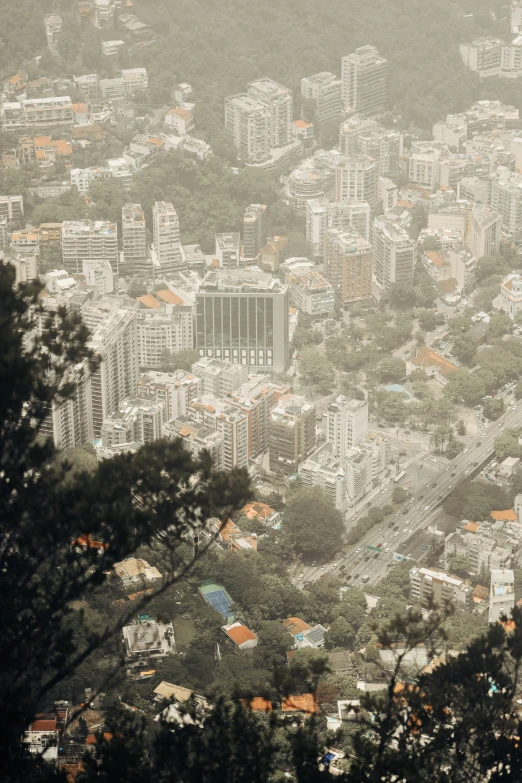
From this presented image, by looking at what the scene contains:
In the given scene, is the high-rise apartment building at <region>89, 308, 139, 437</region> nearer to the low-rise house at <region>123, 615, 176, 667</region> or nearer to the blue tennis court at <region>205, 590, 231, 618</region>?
the blue tennis court at <region>205, 590, 231, 618</region>

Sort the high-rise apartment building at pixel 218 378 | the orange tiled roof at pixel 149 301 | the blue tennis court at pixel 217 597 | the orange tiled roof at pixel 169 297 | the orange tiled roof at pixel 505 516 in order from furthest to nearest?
the orange tiled roof at pixel 169 297, the orange tiled roof at pixel 149 301, the high-rise apartment building at pixel 218 378, the orange tiled roof at pixel 505 516, the blue tennis court at pixel 217 597

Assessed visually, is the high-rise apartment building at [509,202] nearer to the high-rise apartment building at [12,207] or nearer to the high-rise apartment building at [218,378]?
the high-rise apartment building at [218,378]

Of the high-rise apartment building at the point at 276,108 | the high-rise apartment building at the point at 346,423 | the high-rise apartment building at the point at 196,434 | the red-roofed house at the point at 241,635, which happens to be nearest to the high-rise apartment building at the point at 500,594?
the red-roofed house at the point at 241,635

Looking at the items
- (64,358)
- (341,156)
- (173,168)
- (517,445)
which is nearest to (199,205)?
(173,168)

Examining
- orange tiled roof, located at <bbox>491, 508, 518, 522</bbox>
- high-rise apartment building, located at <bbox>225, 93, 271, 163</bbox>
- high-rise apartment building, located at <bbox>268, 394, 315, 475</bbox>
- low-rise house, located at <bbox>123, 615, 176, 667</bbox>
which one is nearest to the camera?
low-rise house, located at <bbox>123, 615, 176, 667</bbox>

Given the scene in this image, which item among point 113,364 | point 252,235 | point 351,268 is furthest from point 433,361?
point 113,364

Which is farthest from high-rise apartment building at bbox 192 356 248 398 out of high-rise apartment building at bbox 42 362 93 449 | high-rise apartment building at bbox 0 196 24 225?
high-rise apartment building at bbox 0 196 24 225

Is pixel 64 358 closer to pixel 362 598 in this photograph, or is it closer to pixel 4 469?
pixel 4 469

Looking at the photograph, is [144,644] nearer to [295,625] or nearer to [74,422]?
[295,625]
